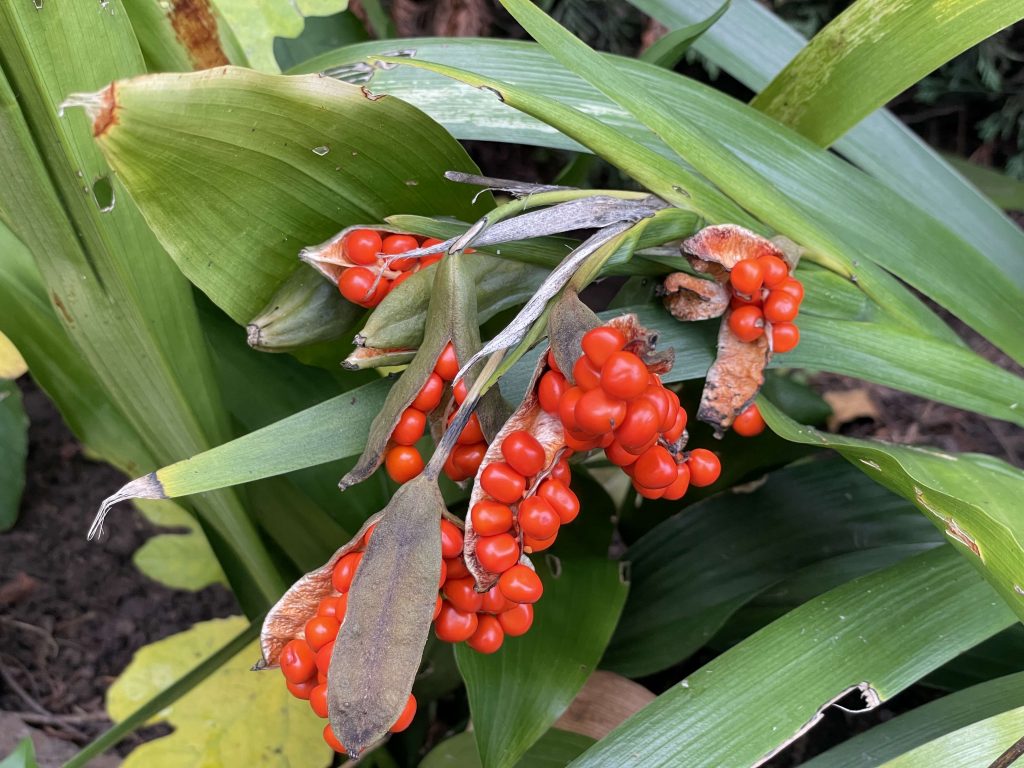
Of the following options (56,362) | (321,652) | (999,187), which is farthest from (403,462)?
(999,187)

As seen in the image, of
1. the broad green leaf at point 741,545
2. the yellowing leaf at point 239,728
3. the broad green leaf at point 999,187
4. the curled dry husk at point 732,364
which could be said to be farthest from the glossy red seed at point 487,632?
the broad green leaf at point 999,187

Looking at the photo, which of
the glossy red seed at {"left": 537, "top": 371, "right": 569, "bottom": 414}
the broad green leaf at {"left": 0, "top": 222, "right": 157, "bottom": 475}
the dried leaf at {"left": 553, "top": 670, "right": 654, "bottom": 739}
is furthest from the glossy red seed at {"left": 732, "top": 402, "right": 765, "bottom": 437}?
the broad green leaf at {"left": 0, "top": 222, "right": 157, "bottom": 475}

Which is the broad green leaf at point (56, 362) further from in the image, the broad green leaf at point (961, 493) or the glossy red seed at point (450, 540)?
the broad green leaf at point (961, 493)

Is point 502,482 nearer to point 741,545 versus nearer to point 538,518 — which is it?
point 538,518

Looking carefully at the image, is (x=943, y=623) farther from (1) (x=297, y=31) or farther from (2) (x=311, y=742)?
(1) (x=297, y=31)

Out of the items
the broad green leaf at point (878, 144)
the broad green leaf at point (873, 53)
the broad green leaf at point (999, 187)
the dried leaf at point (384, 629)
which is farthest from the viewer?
the broad green leaf at point (999, 187)
